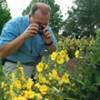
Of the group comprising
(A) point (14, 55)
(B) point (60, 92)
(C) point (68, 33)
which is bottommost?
(B) point (60, 92)

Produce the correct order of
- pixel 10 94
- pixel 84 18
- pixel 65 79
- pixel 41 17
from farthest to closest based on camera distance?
pixel 84 18
pixel 41 17
pixel 10 94
pixel 65 79

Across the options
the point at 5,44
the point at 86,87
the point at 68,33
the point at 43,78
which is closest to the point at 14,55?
the point at 5,44

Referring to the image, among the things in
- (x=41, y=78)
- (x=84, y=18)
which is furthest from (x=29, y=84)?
(x=84, y=18)

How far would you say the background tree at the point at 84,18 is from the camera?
59263mm

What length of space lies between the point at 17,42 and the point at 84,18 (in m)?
55.1

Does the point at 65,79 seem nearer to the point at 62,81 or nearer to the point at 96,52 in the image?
the point at 62,81

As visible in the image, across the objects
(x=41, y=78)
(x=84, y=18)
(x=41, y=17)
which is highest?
(x=84, y=18)

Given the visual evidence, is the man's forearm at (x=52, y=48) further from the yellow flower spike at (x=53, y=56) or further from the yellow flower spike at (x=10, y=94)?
the yellow flower spike at (x=53, y=56)

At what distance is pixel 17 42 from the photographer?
528 cm

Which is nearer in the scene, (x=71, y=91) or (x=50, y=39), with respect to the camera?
(x=71, y=91)

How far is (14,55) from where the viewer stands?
18.4 ft

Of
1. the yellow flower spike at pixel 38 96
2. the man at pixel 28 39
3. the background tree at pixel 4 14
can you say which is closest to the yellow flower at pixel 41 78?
the yellow flower spike at pixel 38 96

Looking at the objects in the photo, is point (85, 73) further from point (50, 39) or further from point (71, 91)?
point (50, 39)

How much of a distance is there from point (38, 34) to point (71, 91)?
2527 mm
